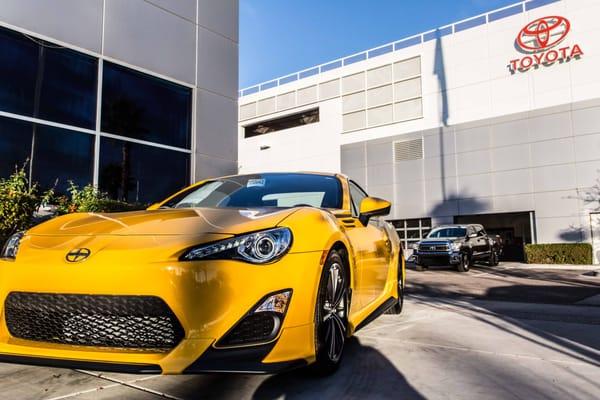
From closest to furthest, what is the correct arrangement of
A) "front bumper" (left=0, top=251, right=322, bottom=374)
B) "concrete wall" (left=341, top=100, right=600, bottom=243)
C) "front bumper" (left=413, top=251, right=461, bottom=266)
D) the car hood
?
"front bumper" (left=0, top=251, right=322, bottom=374)
the car hood
"front bumper" (left=413, top=251, right=461, bottom=266)
"concrete wall" (left=341, top=100, right=600, bottom=243)

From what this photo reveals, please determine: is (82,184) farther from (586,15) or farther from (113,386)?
(586,15)

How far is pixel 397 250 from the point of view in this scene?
498cm

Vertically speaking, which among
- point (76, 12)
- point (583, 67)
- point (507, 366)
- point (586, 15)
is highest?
point (586, 15)

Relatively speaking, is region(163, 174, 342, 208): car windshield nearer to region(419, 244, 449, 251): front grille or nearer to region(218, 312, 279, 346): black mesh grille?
region(218, 312, 279, 346): black mesh grille

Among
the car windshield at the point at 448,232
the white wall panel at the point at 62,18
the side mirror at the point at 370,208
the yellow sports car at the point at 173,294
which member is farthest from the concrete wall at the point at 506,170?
the yellow sports car at the point at 173,294

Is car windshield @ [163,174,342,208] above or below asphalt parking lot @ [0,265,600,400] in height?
above

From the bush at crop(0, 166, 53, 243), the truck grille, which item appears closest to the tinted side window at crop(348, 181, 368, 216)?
the bush at crop(0, 166, 53, 243)

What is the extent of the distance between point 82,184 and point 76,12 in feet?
9.93

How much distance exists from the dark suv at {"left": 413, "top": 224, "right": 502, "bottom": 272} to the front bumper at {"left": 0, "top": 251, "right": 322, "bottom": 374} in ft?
47.3

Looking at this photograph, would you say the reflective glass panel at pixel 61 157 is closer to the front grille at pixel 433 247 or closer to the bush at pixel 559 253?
the front grille at pixel 433 247

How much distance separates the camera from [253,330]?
7.22 ft

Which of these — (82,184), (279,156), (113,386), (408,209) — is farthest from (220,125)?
(279,156)

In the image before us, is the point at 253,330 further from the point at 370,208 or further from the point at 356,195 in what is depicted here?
the point at 356,195

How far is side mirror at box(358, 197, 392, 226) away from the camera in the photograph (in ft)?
11.6
